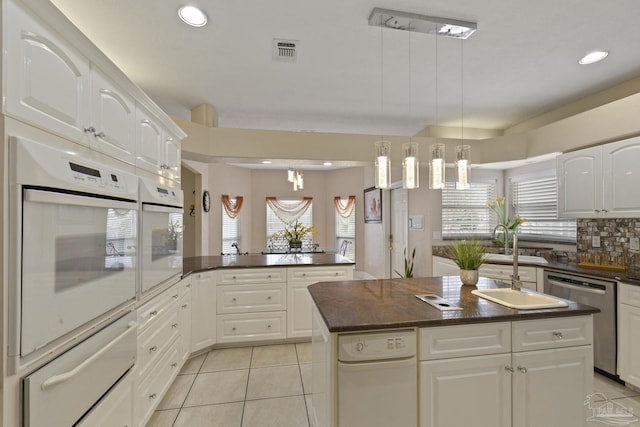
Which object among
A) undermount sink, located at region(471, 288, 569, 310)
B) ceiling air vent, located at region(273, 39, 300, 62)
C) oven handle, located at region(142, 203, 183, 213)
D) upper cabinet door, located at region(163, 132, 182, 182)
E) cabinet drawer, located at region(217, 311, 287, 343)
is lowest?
cabinet drawer, located at region(217, 311, 287, 343)

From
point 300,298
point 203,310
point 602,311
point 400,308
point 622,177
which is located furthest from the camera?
point 300,298

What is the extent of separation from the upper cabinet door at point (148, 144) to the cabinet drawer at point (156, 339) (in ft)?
3.65

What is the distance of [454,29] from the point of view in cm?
206

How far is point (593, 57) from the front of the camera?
8.06ft

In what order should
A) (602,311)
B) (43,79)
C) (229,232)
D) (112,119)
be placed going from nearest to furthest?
(43,79)
(112,119)
(602,311)
(229,232)

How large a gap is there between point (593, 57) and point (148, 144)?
142 inches

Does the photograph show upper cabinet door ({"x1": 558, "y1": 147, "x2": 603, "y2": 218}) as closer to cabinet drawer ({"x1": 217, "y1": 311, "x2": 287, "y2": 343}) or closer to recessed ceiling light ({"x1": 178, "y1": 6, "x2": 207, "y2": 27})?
cabinet drawer ({"x1": 217, "y1": 311, "x2": 287, "y2": 343})

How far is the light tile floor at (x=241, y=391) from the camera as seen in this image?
2127mm

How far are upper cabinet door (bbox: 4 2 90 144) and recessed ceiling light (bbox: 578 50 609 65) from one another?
3547 millimetres

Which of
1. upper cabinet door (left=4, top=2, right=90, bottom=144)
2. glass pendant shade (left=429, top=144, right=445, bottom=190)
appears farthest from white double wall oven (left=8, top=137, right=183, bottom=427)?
glass pendant shade (left=429, top=144, right=445, bottom=190)

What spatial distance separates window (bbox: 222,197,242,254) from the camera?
6756 mm

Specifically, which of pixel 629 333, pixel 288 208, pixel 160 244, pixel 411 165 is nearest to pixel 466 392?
pixel 411 165

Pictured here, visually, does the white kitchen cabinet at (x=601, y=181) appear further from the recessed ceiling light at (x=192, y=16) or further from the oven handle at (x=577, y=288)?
the recessed ceiling light at (x=192, y=16)

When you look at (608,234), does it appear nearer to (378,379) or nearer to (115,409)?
(378,379)
